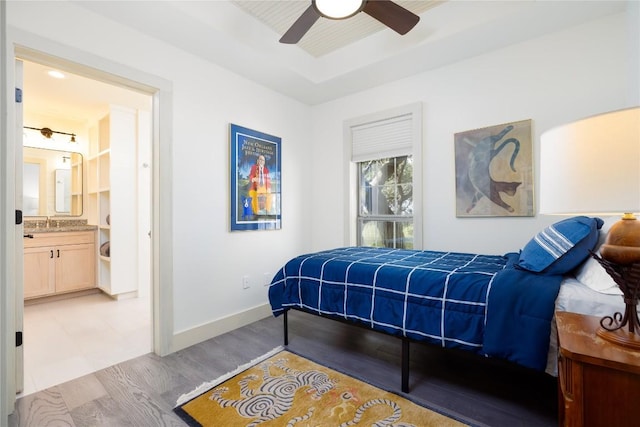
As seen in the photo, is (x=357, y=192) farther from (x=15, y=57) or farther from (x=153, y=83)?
(x=15, y=57)

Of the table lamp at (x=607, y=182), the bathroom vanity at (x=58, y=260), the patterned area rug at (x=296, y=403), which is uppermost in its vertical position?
the table lamp at (x=607, y=182)

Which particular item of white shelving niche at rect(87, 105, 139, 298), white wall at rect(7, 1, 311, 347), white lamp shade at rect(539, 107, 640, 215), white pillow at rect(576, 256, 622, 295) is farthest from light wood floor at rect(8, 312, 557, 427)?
white shelving niche at rect(87, 105, 139, 298)

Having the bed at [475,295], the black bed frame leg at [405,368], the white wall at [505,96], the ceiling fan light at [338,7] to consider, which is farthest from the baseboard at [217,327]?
the ceiling fan light at [338,7]

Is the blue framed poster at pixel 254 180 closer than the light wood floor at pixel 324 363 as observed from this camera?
No

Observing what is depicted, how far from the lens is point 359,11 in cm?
184

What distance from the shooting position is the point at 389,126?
329 centimetres

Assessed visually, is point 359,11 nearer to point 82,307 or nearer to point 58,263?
point 82,307

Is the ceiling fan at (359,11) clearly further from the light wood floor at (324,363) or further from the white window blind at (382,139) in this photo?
the light wood floor at (324,363)

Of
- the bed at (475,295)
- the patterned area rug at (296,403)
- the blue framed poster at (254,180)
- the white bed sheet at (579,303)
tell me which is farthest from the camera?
the blue framed poster at (254,180)

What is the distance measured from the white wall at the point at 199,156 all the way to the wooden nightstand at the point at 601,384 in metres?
2.51

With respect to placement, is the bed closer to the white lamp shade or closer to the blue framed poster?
the white lamp shade

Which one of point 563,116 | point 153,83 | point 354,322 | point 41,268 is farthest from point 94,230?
point 563,116

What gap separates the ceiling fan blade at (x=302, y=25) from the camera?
6.35ft

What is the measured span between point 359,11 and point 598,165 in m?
1.56
